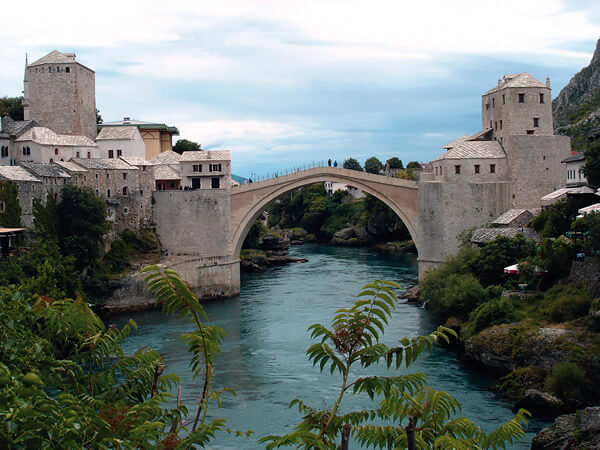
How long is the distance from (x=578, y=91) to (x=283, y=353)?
5851cm

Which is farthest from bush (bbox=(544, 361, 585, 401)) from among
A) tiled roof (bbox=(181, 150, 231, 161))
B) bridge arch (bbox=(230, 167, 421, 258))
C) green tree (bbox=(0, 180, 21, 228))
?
tiled roof (bbox=(181, 150, 231, 161))

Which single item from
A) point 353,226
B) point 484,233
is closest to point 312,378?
point 484,233

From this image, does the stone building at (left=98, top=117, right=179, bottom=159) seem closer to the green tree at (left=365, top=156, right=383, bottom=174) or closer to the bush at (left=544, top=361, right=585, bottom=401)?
the bush at (left=544, top=361, right=585, bottom=401)

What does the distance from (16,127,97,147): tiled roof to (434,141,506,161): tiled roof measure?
22.1m

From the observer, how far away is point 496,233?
36.3 m

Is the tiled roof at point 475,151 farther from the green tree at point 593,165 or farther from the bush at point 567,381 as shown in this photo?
the bush at point 567,381

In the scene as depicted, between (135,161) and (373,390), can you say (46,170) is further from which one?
(373,390)

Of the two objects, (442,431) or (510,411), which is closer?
(442,431)

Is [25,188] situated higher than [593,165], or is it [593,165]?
[593,165]

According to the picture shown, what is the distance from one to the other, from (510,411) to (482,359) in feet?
15.6

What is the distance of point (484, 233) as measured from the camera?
3769cm

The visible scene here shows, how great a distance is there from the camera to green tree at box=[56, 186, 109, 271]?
124 ft

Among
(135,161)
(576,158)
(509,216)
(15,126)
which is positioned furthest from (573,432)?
(15,126)

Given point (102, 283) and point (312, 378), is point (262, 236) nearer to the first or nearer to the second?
point (102, 283)
